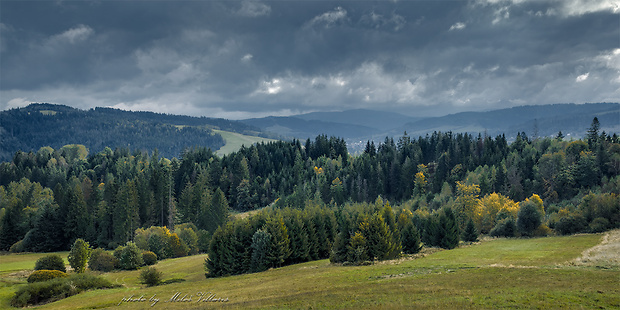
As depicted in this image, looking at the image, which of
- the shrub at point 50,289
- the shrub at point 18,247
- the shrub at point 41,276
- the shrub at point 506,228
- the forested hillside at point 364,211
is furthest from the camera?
the shrub at point 18,247

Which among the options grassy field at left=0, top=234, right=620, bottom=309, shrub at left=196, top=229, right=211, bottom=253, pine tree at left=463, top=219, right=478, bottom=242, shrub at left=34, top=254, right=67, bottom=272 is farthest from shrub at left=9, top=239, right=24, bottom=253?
pine tree at left=463, top=219, right=478, bottom=242

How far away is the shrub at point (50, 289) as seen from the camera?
46.7 meters

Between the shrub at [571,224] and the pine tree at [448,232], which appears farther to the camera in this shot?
the shrub at [571,224]

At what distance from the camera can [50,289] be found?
1969 inches

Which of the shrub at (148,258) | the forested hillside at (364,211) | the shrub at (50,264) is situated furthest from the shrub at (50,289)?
the shrub at (148,258)

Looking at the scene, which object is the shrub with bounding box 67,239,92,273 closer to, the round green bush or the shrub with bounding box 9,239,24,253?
the round green bush

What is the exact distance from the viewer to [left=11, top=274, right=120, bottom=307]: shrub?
46.7 metres

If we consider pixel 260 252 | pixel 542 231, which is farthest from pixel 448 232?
pixel 260 252

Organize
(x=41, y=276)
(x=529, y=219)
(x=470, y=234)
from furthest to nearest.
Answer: (x=470, y=234) < (x=529, y=219) < (x=41, y=276)

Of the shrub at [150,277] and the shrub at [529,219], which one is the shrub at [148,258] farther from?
the shrub at [529,219]

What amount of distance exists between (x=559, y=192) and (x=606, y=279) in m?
137

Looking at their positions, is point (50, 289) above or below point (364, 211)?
above

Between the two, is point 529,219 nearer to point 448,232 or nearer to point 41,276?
point 448,232

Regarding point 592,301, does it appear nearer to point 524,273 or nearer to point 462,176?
→ point 524,273
